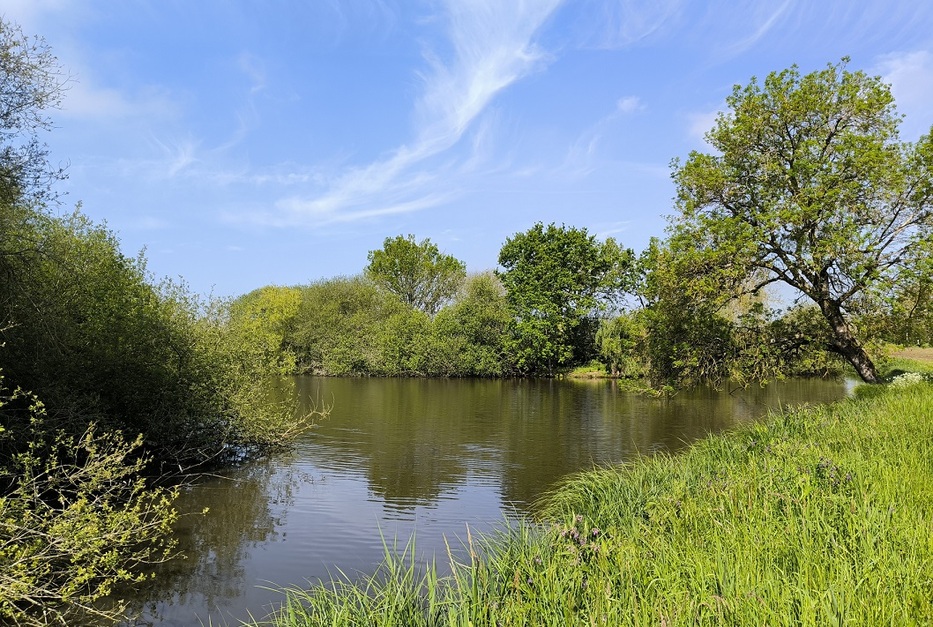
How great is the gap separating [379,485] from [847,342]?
14.8 m

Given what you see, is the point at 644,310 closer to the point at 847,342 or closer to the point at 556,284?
the point at 847,342

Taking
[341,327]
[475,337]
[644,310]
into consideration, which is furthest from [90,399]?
[341,327]

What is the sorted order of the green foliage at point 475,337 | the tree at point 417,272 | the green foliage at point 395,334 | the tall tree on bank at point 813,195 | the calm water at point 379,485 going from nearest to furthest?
the calm water at point 379,485 < the tall tree on bank at point 813,195 < the green foliage at point 475,337 < the green foliage at point 395,334 < the tree at point 417,272

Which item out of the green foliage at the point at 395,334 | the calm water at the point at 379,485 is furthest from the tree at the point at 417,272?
the calm water at the point at 379,485

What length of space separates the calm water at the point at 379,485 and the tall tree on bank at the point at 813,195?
14.6 ft

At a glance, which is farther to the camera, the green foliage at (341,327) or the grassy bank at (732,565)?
the green foliage at (341,327)

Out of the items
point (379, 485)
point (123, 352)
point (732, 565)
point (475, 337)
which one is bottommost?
point (379, 485)

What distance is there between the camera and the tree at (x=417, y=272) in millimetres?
65688

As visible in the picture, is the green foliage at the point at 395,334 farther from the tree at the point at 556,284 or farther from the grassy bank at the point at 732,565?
the grassy bank at the point at 732,565

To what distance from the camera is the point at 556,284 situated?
4919 centimetres

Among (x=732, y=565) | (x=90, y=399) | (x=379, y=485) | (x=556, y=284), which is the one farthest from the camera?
(x=556, y=284)

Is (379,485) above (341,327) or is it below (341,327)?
below

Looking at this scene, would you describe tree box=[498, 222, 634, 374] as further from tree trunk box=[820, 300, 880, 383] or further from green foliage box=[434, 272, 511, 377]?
tree trunk box=[820, 300, 880, 383]

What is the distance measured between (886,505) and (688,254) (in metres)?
13.6
